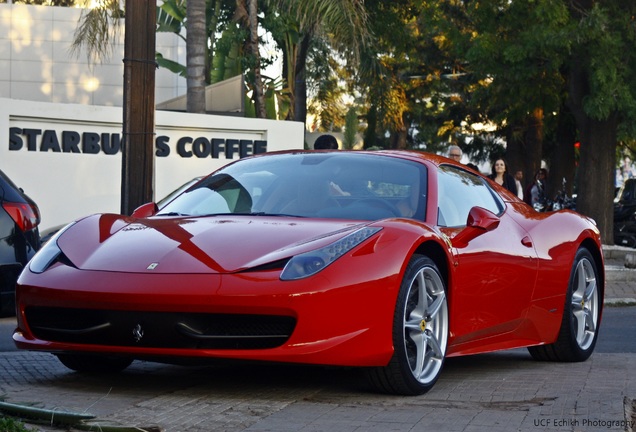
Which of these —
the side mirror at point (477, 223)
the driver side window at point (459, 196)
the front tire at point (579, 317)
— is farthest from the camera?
the front tire at point (579, 317)

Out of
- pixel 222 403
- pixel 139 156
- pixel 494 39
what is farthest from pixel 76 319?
pixel 494 39

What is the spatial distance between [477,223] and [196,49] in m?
15.0

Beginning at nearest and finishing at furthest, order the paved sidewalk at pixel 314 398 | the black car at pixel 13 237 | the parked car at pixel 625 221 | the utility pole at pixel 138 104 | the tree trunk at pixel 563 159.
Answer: the paved sidewalk at pixel 314 398 < the black car at pixel 13 237 < the utility pole at pixel 138 104 < the parked car at pixel 625 221 < the tree trunk at pixel 563 159

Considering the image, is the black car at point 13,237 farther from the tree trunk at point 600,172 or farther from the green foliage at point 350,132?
the green foliage at point 350,132

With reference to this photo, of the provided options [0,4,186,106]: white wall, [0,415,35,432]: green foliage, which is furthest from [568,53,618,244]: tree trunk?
[0,415,35,432]: green foliage

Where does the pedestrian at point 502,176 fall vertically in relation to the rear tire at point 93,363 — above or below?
above

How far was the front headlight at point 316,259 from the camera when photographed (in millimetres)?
5582

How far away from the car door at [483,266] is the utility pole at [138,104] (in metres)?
3.56

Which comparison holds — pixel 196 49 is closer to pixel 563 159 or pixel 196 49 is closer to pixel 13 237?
pixel 13 237

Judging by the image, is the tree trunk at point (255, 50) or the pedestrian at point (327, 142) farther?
the tree trunk at point (255, 50)

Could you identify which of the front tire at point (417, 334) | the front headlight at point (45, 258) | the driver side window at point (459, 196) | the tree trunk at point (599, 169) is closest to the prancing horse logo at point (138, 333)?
the front headlight at point (45, 258)

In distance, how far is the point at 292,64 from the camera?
36312 millimetres

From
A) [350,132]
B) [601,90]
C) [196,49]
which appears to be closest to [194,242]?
[196,49]

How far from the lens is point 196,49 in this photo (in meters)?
21.2
